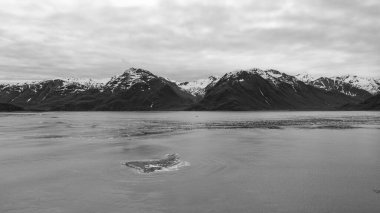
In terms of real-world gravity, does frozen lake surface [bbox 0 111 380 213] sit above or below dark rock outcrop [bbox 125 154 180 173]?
Answer: below

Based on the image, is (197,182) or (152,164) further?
(152,164)

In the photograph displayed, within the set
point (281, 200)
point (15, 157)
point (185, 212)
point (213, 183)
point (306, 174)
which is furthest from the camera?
point (15, 157)

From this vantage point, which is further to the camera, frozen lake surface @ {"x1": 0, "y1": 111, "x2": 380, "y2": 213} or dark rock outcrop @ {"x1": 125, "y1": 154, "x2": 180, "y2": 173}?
dark rock outcrop @ {"x1": 125, "y1": 154, "x2": 180, "y2": 173}

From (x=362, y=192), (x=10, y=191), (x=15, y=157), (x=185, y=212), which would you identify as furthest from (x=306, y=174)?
(x=15, y=157)

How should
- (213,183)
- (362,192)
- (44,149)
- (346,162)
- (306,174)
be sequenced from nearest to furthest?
(362,192) < (213,183) < (306,174) < (346,162) < (44,149)

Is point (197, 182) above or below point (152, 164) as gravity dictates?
below

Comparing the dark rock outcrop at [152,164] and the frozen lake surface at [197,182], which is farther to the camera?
the dark rock outcrop at [152,164]

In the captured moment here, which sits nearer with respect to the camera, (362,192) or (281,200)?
(281,200)

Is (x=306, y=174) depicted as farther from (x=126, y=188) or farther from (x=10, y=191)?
(x=10, y=191)

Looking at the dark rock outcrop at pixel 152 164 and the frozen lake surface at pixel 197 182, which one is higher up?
the dark rock outcrop at pixel 152 164
